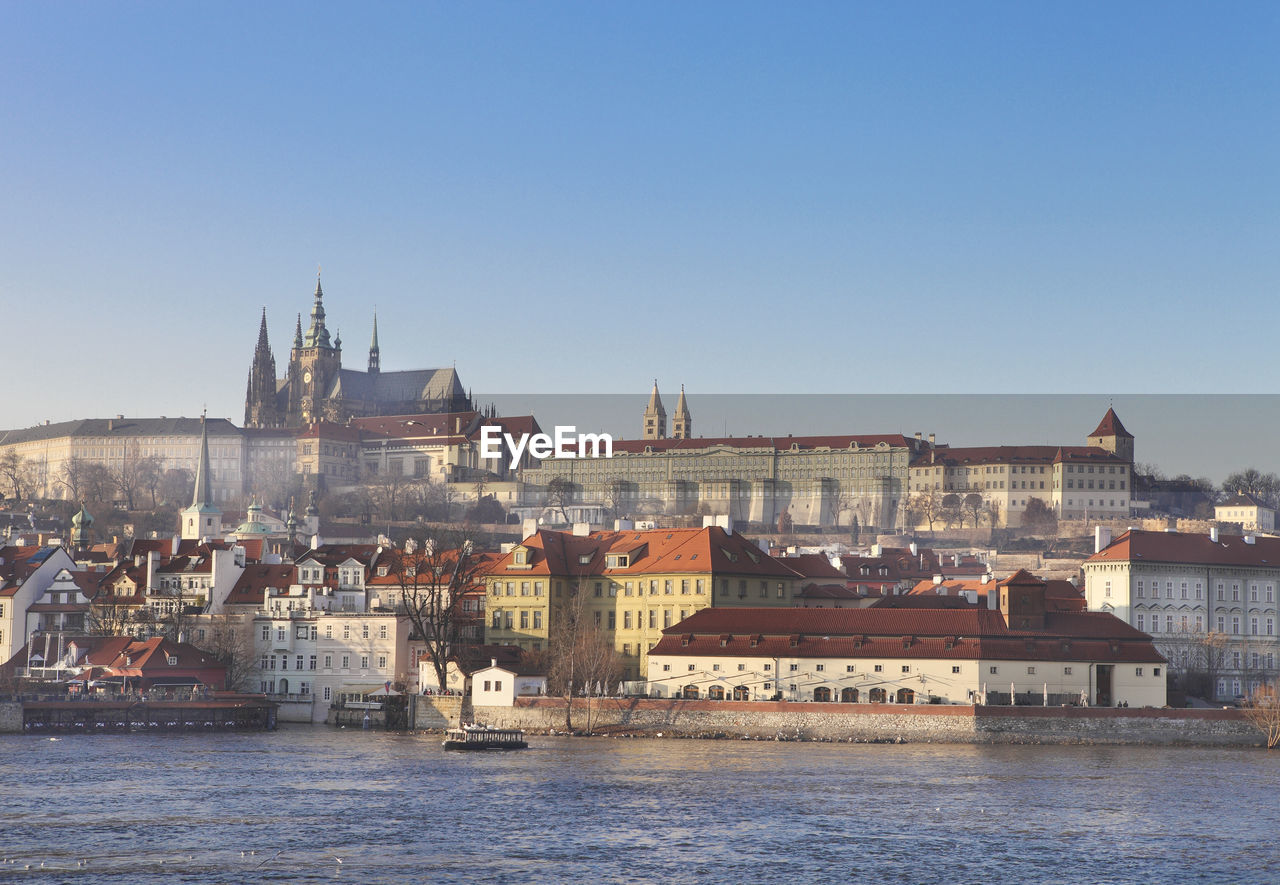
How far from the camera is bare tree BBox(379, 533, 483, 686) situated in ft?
242

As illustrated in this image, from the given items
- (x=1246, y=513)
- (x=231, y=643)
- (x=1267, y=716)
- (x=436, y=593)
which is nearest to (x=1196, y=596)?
(x=1267, y=716)

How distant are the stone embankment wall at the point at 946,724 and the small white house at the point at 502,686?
525 centimetres

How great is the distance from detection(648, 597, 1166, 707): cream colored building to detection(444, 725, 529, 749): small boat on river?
7942mm

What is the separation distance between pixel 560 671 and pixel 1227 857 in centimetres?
3380

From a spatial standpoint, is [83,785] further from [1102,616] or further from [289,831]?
[1102,616]

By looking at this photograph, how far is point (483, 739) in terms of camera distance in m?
62.8

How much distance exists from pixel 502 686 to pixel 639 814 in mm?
24659

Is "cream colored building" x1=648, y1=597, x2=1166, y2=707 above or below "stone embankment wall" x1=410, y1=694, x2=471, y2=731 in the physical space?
above

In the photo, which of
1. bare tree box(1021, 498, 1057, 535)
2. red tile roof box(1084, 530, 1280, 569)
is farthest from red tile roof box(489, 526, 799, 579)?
bare tree box(1021, 498, 1057, 535)

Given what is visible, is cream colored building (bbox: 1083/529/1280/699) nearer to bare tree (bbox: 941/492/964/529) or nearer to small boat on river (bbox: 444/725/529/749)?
small boat on river (bbox: 444/725/529/749)

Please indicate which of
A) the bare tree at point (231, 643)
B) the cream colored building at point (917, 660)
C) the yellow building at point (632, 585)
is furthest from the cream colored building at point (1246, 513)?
the bare tree at point (231, 643)

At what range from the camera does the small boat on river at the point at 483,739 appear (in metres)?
62.6

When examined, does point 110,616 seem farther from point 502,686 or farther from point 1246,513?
point 1246,513

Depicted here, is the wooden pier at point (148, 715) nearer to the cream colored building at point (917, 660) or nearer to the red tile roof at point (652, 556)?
the red tile roof at point (652, 556)
